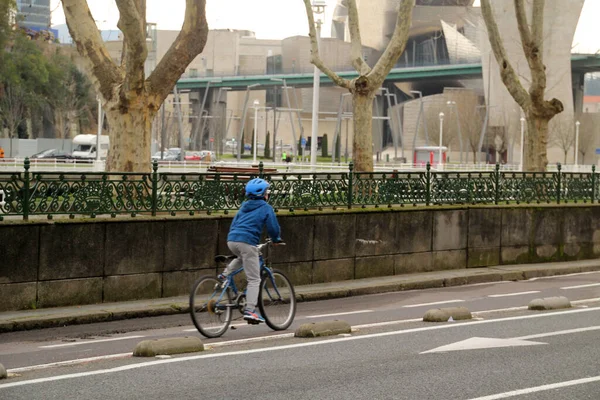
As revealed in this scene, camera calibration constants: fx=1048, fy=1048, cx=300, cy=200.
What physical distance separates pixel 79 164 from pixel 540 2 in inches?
1364

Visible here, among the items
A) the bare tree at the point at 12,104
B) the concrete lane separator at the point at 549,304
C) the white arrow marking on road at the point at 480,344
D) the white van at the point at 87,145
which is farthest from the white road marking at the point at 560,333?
the bare tree at the point at 12,104

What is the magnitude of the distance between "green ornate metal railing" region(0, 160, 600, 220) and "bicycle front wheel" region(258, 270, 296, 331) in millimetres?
3759

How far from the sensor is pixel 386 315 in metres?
14.9

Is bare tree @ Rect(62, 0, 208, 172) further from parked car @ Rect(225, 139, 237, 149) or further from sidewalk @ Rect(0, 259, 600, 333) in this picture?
parked car @ Rect(225, 139, 237, 149)

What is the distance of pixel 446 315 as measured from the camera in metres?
13.8

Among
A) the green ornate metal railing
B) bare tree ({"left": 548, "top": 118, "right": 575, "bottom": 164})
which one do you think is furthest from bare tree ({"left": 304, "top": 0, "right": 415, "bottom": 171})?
bare tree ({"left": 548, "top": 118, "right": 575, "bottom": 164})

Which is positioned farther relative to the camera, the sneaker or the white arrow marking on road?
the sneaker

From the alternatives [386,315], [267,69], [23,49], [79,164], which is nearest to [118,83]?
[386,315]

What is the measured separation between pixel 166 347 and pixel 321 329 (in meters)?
2.22

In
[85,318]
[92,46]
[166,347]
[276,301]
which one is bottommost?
[85,318]

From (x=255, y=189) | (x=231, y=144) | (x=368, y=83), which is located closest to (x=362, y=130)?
(x=368, y=83)

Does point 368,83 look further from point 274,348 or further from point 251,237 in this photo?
point 274,348

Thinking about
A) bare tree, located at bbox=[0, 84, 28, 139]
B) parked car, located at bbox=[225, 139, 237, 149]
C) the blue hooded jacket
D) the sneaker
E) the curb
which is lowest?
the curb

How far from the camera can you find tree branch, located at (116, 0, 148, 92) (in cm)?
1856
